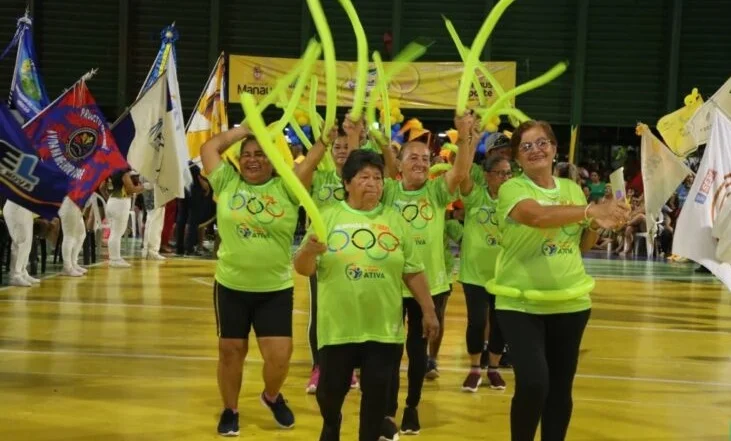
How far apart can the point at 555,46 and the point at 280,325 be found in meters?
22.6

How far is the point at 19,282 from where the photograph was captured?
Answer: 14.7 m

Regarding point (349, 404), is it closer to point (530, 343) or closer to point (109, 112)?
point (530, 343)

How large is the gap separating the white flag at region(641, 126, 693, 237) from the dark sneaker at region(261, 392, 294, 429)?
31.8 feet

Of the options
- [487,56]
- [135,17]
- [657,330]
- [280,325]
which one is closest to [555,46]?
[487,56]

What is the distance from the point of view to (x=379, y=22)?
1112 inches

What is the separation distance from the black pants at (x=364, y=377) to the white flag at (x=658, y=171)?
1080cm

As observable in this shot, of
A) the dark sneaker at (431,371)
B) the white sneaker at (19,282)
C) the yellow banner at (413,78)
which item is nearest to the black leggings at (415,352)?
the dark sneaker at (431,371)

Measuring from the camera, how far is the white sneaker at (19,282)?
1469 cm

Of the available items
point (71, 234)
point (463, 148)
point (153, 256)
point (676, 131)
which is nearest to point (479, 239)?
point (463, 148)

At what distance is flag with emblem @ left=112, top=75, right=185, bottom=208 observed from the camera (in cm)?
1608

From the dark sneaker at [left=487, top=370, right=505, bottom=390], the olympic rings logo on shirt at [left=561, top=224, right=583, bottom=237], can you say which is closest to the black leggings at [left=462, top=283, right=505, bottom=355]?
the dark sneaker at [left=487, top=370, right=505, bottom=390]

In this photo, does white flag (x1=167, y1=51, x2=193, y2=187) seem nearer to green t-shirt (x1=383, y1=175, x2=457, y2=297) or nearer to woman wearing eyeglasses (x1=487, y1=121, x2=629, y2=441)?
green t-shirt (x1=383, y1=175, x2=457, y2=297)

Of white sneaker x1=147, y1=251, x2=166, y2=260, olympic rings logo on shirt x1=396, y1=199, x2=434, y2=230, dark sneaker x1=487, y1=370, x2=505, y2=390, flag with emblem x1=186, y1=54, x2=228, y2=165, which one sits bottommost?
white sneaker x1=147, y1=251, x2=166, y2=260

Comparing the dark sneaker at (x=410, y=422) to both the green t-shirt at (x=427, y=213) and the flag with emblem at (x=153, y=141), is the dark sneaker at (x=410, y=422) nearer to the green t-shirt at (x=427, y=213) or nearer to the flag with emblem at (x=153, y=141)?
the green t-shirt at (x=427, y=213)
